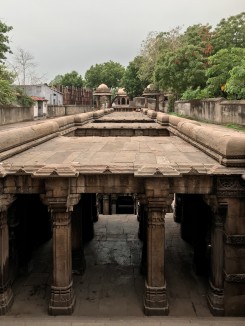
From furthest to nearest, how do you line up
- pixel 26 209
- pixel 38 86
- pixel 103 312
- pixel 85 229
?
1. pixel 38 86
2. pixel 85 229
3. pixel 26 209
4. pixel 103 312

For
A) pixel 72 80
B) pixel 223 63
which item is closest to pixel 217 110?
pixel 223 63

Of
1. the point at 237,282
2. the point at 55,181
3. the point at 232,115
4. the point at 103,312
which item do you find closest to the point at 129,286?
the point at 103,312

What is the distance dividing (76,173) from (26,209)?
4.19 m

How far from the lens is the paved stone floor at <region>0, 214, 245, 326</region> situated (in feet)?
29.3

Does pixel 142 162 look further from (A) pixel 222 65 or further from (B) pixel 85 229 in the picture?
(A) pixel 222 65

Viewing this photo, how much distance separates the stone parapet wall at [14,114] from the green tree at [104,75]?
70.6 m

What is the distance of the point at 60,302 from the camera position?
9203 mm

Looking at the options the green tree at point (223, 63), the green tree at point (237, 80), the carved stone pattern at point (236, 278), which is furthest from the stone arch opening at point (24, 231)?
the green tree at point (223, 63)

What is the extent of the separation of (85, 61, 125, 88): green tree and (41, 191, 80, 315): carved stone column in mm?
100009

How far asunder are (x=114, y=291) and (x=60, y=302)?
1759 mm

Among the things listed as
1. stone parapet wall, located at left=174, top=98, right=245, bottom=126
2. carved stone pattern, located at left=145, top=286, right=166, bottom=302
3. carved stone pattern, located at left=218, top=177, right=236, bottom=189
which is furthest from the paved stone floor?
stone parapet wall, located at left=174, top=98, right=245, bottom=126

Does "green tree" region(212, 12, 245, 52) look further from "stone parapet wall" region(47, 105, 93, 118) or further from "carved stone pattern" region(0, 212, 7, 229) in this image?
"carved stone pattern" region(0, 212, 7, 229)

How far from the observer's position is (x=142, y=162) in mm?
9398

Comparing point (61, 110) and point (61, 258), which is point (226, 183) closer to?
point (61, 258)
